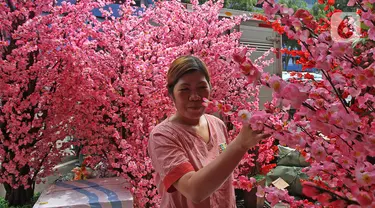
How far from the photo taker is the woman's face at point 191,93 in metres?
1.08

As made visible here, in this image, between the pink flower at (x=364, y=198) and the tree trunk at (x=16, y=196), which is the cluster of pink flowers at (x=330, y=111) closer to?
the pink flower at (x=364, y=198)

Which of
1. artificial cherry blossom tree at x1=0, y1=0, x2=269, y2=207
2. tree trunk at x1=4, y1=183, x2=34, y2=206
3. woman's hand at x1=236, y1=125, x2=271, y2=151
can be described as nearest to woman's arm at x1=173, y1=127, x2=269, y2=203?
woman's hand at x1=236, y1=125, x2=271, y2=151

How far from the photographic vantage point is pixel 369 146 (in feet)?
1.92

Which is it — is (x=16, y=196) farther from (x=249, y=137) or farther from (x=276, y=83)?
(x=276, y=83)

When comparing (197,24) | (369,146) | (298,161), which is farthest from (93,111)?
(298,161)

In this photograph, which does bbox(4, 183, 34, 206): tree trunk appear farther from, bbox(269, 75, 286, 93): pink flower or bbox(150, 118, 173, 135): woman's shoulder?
bbox(269, 75, 286, 93): pink flower

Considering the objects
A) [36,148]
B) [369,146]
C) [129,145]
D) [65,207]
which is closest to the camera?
[369,146]

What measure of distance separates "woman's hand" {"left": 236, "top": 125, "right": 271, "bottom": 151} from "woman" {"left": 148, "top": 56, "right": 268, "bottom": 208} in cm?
15

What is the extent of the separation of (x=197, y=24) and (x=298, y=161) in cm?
185

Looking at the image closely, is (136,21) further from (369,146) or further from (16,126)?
(369,146)

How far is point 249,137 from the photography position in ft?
2.35

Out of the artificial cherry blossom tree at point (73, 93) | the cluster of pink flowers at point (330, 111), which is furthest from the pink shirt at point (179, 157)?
the artificial cherry blossom tree at point (73, 93)

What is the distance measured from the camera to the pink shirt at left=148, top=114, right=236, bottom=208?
95 cm

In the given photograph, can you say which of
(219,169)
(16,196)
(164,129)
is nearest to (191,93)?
(164,129)
